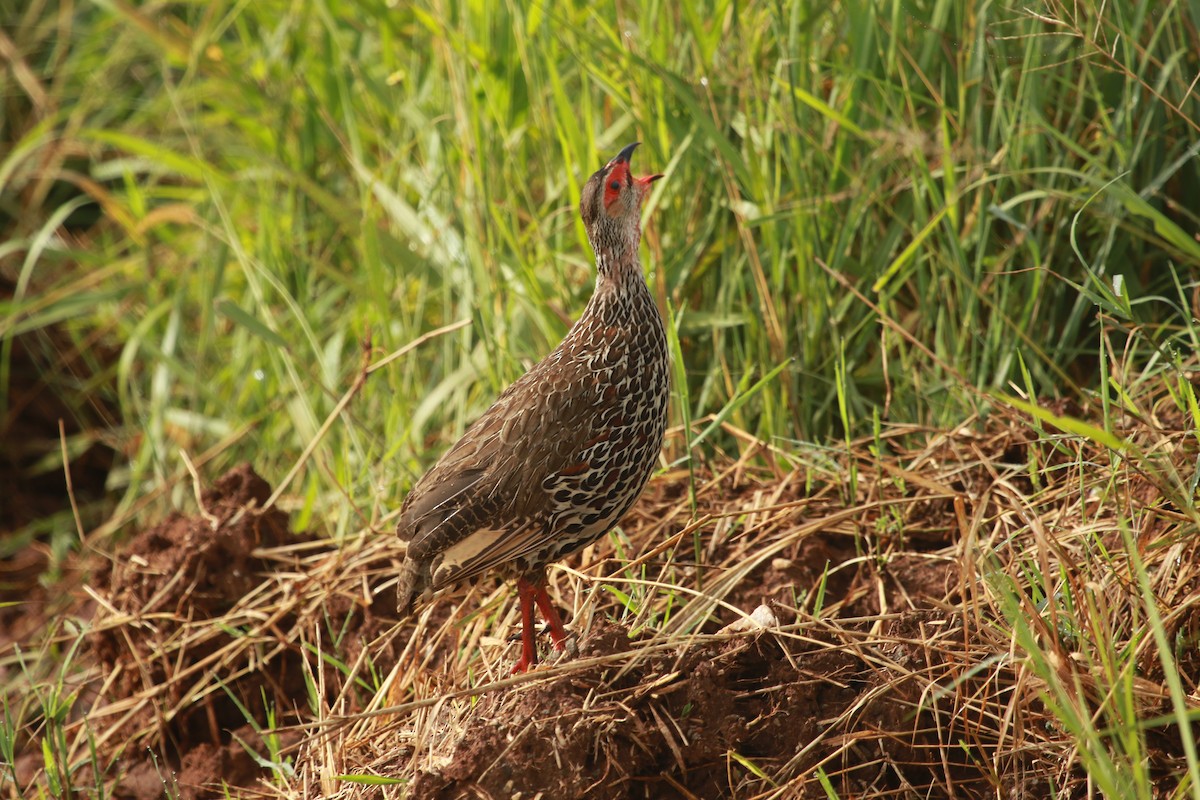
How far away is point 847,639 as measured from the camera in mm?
2693

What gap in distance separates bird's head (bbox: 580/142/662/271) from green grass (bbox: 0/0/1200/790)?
210 millimetres

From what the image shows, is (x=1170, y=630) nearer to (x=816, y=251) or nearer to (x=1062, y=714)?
(x=1062, y=714)

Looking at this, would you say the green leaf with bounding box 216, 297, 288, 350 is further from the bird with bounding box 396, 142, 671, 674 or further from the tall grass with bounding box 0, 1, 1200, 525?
the bird with bounding box 396, 142, 671, 674

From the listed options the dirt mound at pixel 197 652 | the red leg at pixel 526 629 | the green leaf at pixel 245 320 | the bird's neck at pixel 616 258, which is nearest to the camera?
the red leg at pixel 526 629

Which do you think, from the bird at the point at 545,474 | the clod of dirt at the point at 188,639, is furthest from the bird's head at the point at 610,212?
the clod of dirt at the point at 188,639

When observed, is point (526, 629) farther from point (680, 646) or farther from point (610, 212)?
point (610, 212)

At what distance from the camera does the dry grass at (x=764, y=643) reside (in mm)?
2461

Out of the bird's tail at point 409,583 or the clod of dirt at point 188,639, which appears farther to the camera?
the clod of dirt at point 188,639

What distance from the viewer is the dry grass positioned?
2.46 metres

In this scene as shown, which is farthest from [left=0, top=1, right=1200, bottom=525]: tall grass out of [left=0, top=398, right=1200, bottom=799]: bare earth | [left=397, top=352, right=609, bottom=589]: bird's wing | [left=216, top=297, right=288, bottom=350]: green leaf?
[left=397, top=352, right=609, bottom=589]: bird's wing

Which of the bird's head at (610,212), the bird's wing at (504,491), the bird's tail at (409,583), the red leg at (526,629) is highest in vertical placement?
the bird's head at (610,212)

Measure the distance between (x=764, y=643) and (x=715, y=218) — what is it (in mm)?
1663

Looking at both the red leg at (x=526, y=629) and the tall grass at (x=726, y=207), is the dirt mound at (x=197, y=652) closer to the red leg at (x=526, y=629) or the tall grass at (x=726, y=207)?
the tall grass at (x=726, y=207)

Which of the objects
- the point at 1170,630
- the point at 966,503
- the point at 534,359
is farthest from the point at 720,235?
the point at 1170,630
